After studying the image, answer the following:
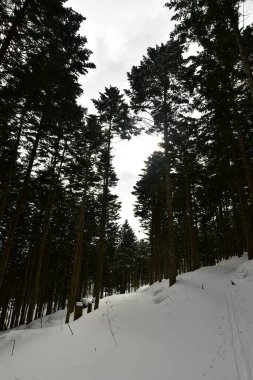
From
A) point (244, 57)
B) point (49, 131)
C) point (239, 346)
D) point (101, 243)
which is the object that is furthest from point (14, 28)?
point (239, 346)

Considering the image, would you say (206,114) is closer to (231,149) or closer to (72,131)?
(231,149)

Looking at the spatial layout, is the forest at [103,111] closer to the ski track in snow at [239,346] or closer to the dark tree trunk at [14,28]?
the dark tree trunk at [14,28]

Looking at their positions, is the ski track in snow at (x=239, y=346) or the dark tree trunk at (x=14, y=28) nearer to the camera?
the ski track in snow at (x=239, y=346)

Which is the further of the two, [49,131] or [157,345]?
[49,131]

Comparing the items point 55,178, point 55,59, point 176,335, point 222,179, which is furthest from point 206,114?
point 176,335

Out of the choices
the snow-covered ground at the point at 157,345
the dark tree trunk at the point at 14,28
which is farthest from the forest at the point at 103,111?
the snow-covered ground at the point at 157,345

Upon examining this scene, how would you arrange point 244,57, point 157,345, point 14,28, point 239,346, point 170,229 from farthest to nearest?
point 170,229
point 244,57
point 14,28
point 157,345
point 239,346

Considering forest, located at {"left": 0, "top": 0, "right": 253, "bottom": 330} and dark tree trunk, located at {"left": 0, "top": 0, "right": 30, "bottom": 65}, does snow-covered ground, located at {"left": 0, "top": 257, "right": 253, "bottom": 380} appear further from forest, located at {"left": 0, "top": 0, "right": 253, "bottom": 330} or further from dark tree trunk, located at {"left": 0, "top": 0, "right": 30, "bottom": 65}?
dark tree trunk, located at {"left": 0, "top": 0, "right": 30, "bottom": 65}

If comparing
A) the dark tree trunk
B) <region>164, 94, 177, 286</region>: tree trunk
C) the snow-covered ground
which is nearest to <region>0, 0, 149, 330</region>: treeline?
the dark tree trunk

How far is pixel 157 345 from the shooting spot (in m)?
7.20

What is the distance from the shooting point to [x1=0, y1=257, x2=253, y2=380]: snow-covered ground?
573 cm

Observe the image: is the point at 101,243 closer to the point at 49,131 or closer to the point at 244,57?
the point at 49,131

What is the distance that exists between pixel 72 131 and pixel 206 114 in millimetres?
9445

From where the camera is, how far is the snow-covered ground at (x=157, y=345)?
5.73 meters
